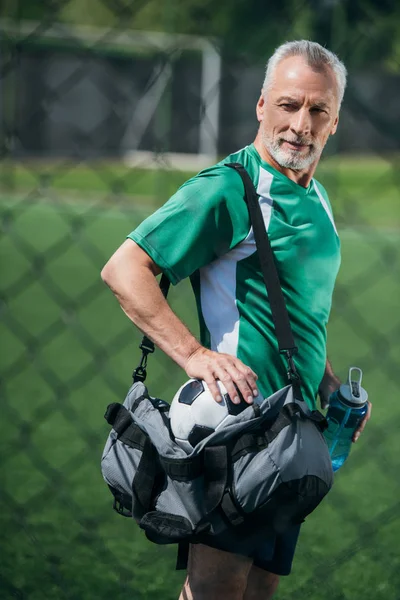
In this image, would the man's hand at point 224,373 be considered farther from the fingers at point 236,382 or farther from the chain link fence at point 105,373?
the chain link fence at point 105,373

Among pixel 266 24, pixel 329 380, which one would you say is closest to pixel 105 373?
pixel 329 380

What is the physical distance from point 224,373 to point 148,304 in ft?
0.73

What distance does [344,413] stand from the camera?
90.0 inches

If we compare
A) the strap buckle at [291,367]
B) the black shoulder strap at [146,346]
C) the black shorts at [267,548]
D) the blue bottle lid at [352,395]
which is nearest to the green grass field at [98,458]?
the black shorts at [267,548]

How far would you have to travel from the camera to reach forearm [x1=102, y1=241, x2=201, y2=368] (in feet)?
6.82

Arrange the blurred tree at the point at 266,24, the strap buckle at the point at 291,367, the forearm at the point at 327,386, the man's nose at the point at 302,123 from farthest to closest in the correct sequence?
Answer: the blurred tree at the point at 266,24 → the forearm at the point at 327,386 → the man's nose at the point at 302,123 → the strap buckle at the point at 291,367

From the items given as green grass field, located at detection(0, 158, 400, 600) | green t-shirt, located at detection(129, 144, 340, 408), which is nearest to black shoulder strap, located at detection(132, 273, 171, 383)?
green t-shirt, located at detection(129, 144, 340, 408)

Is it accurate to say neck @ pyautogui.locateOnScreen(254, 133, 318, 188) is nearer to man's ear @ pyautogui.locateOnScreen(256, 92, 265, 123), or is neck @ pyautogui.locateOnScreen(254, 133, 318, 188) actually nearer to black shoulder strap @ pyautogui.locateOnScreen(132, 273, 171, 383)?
man's ear @ pyautogui.locateOnScreen(256, 92, 265, 123)

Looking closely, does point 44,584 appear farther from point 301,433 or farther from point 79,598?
point 301,433

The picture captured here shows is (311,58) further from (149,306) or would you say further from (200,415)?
(200,415)

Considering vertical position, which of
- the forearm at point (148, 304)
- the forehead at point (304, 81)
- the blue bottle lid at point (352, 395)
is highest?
the forehead at point (304, 81)

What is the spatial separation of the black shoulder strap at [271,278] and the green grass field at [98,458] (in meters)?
0.94

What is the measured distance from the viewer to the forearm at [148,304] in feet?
6.82

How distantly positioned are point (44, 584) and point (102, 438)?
4.63ft
